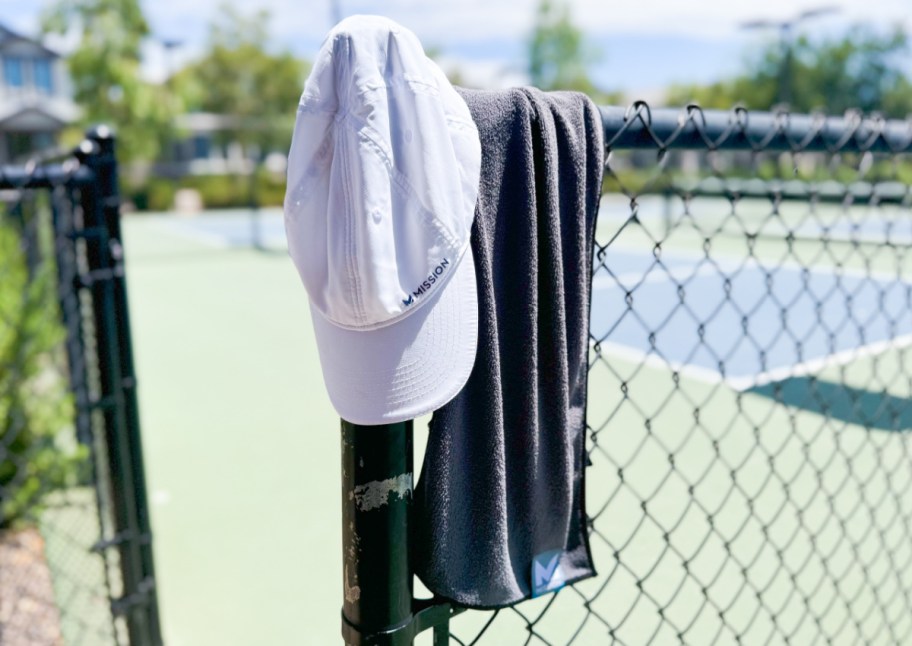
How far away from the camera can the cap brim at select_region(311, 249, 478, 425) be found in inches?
38.7

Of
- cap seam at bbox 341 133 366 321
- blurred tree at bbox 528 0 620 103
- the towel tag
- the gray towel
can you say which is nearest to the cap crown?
cap seam at bbox 341 133 366 321

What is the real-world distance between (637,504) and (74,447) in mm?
3011

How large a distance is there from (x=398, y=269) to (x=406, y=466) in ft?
0.90

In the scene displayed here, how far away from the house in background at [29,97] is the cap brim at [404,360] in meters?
37.1

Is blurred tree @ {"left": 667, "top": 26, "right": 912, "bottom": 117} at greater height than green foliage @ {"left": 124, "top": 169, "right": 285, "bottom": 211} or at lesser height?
greater

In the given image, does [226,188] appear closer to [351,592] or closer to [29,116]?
[29,116]

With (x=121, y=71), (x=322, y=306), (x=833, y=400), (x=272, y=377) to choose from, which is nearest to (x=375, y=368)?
(x=322, y=306)

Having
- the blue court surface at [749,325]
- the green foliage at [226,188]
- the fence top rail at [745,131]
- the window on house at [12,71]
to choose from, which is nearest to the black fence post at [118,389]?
the fence top rail at [745,131]

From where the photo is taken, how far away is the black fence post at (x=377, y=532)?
103 centimetres

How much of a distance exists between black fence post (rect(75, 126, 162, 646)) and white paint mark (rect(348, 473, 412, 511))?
4.62 feet

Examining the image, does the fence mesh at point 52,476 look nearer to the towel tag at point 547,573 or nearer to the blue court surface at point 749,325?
the towel tag at point 547,573

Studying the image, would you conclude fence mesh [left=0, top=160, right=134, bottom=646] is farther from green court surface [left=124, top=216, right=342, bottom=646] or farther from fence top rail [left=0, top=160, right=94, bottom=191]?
green court surface [left=124, top=216, right=342, bottom=646]

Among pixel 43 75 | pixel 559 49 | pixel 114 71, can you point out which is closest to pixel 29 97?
pixel 43 75

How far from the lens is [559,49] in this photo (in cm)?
3369
